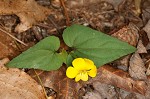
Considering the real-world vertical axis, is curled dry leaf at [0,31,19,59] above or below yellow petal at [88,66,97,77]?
above

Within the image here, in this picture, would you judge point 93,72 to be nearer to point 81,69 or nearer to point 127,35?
point 81,69

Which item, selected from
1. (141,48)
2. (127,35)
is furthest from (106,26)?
(141,48)

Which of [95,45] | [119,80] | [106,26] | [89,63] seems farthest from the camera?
[106,26]

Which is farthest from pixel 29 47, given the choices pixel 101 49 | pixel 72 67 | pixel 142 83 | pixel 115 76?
pixel 142 83

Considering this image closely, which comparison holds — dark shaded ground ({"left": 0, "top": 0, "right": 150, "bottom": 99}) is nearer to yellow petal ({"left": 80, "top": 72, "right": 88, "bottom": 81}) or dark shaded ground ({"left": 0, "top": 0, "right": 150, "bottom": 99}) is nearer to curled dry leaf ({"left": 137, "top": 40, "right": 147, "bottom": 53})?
curled dry leaf ({"left": 137, "top": 40, "right": 147, "bottom": 53})

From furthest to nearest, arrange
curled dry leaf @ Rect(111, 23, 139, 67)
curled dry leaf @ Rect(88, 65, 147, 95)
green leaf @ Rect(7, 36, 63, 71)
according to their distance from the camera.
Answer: curled dry leaf @ Rect(111, 23, 139, 67) → curled dry leaf @ Rect(88, 65, 147, 95) → green leaf @ Rect(7, 36, 63, 71)

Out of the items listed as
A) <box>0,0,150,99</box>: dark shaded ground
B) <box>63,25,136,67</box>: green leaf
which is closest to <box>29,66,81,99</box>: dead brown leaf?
<box>0,0,150,99</box>: dark shaded ground

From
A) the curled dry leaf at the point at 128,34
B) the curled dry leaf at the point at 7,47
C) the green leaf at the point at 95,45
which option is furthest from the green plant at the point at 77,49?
the curled dry leaf at the point at 128,34
